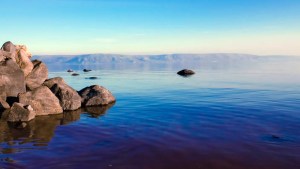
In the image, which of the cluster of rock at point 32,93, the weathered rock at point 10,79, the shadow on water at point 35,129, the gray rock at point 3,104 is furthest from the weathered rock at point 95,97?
the gray rock at point 3,104

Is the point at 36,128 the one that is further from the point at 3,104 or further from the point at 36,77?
the point at 36,77

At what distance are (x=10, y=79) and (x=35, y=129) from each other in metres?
10.5

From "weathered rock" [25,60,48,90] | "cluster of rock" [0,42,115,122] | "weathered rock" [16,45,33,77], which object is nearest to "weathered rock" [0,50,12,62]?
"cluster of rock" [0,42,115,122]

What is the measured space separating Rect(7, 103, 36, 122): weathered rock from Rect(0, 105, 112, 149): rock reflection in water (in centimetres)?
60

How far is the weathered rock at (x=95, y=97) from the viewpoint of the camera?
36750mm

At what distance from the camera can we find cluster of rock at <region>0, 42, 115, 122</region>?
96.9 ft

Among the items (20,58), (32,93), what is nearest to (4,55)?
(20,58)

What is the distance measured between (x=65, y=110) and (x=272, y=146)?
2311 centimetres

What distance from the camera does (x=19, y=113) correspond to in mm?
27875

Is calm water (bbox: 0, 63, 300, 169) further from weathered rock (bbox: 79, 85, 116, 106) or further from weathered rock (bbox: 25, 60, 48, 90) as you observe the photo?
weathered rock (bbox: 25, 60, 48, 90)

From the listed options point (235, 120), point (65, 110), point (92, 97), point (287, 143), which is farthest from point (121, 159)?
point (92, 97)

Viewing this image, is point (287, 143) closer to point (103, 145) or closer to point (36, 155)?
point (103, 145)

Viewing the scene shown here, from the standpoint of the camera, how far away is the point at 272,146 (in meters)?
19.6

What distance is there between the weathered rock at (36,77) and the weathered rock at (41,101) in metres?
6.11
